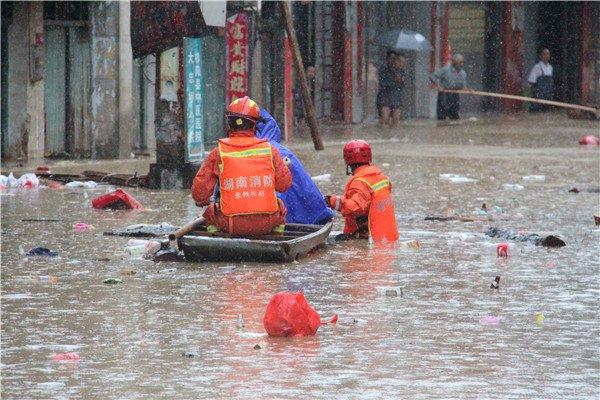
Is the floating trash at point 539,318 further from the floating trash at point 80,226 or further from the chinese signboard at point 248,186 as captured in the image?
the floating trash at point 80,226

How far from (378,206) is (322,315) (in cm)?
338

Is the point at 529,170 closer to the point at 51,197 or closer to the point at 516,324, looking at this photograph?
the point at 51,197

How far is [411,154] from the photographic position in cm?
2392

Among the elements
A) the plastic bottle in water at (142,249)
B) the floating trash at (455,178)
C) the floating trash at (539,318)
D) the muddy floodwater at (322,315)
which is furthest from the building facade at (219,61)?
the floating trash at (539,318)

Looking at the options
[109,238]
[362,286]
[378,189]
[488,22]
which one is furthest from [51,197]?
[488,22]

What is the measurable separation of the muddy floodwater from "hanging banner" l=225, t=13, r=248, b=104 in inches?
316

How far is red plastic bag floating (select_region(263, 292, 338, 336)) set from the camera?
8383mm

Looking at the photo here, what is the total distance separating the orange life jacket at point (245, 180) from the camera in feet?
36.7

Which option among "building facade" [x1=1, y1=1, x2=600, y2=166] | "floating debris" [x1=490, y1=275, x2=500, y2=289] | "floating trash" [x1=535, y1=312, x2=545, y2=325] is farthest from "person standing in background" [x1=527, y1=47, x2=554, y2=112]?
"floating trash" [x1=535, y1=312, x2=545, y2=325]

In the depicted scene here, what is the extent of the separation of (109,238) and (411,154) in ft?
38.2

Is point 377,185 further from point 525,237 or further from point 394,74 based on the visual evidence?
point 394,74

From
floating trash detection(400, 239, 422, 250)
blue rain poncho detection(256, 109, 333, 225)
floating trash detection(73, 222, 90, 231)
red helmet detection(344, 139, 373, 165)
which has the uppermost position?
red helmet detection(344, 139, 373, 165)

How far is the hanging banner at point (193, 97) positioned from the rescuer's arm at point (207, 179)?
641cm

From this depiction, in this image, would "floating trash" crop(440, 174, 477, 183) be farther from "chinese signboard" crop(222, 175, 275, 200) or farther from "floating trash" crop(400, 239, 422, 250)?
"chinese signboard" crop(222, 175, 275, 200)
